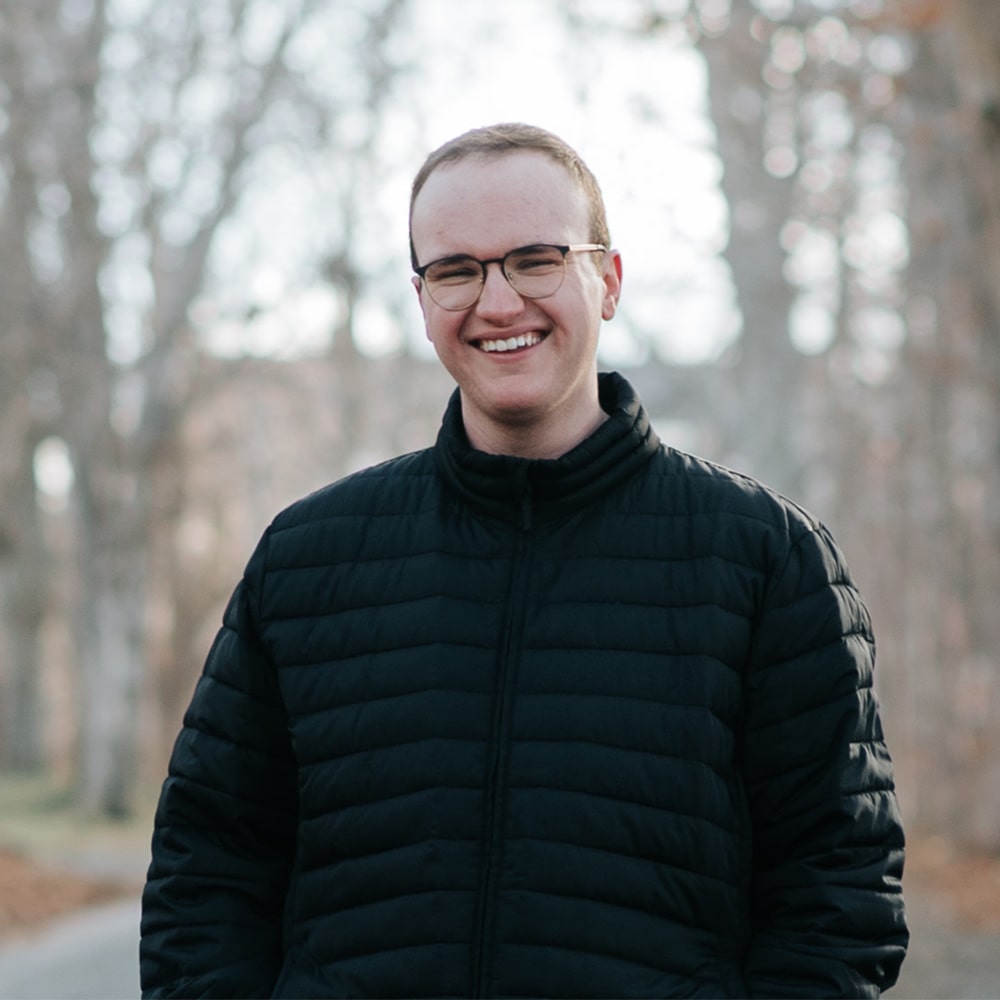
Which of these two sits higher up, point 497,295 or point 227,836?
point 497,295

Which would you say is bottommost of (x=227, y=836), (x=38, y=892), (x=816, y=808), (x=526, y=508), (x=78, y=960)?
(x=38, y=892)

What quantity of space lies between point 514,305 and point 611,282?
0.96 feet

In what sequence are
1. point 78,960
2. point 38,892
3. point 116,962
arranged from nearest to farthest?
point 116,962 < point 78,960 < point 38,892

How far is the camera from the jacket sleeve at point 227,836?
2734 mm

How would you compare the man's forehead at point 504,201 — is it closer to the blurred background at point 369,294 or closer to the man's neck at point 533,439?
the man's neck at point 533,439

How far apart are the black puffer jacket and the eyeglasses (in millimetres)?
263

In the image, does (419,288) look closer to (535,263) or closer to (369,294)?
(535,263)

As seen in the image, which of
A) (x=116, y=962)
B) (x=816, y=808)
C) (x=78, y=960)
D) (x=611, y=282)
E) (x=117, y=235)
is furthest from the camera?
(x=117, y=235)

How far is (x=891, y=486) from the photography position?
24.2 meters

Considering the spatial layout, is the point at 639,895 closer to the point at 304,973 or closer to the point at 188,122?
the point at 304,973

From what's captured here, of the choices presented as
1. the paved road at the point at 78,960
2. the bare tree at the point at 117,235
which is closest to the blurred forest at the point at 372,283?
the bare tree at the point at 117,235

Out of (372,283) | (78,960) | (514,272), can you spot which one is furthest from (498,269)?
(372,283)

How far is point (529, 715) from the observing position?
2.56 metres

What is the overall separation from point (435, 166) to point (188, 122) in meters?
14.8
